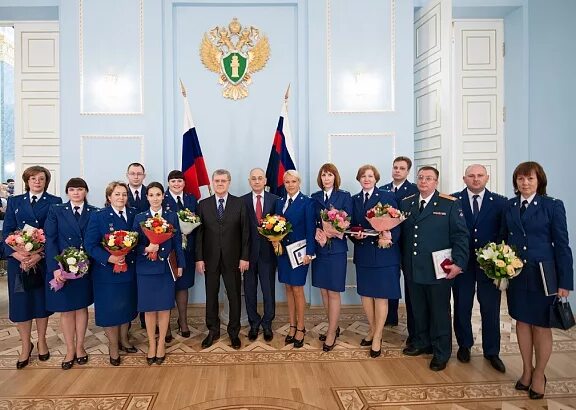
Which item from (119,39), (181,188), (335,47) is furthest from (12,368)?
(335,47)

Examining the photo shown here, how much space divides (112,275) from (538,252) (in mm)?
3527

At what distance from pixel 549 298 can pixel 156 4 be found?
217 inches

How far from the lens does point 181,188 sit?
4.51 m

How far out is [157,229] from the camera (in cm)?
352

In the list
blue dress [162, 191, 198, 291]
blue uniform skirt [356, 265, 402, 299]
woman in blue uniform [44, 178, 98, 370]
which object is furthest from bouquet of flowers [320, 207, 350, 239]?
woman in blue uniform [44, 178, 98, 370]

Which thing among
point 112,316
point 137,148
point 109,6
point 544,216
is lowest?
point 112,316

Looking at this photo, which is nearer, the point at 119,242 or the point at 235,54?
the point at 119,242

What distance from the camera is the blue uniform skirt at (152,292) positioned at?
3.74 metres

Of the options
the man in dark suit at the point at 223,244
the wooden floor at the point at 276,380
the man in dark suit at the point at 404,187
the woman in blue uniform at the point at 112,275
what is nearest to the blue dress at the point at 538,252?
the wooden floor at the point at 276,380

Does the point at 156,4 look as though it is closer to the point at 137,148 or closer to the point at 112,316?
the point at 137,148

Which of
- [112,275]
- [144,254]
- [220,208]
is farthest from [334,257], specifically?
[112,275]

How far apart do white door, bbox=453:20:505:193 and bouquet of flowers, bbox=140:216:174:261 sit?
4.62m

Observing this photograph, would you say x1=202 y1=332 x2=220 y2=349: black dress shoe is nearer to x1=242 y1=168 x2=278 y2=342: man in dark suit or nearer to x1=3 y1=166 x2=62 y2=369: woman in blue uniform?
x1=242 y1=168 x2=278 y2=342: man in dark suit

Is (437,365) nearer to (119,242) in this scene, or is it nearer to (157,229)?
(157,229)
